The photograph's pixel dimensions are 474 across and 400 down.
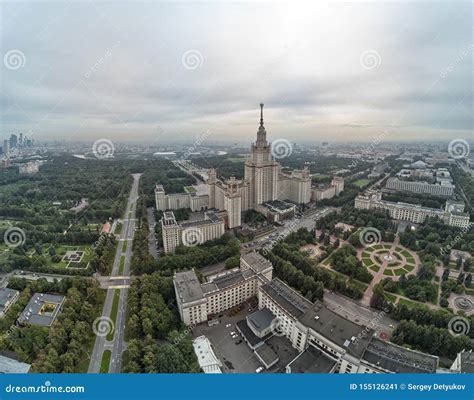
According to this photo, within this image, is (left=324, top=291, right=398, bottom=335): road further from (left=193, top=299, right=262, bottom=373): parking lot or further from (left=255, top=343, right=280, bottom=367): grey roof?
(left=255, top=343, right=280, bottom=367): grey roof

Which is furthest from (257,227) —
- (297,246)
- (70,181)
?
(70,181)

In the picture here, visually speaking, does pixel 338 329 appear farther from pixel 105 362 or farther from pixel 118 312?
pixel 118 312

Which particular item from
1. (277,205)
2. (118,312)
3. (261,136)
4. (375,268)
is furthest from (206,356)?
(261,136)

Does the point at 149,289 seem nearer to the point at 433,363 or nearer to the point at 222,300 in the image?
the point at 222,300

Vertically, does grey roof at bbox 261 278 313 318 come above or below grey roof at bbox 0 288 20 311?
above

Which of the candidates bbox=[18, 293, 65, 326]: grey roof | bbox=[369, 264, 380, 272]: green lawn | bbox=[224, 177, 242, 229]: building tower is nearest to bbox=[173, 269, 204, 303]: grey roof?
bbox=[18, 293, 65, 326]: grey roof

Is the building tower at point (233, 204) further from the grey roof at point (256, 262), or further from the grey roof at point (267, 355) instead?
the grey roof at point (267, 355)
